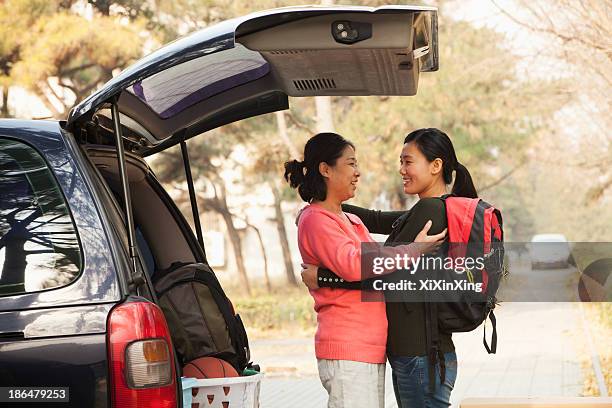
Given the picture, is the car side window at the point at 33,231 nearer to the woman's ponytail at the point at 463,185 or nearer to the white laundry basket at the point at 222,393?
the white laundry basket at the point at 222,393

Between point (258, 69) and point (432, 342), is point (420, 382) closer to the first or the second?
point (432, 342)

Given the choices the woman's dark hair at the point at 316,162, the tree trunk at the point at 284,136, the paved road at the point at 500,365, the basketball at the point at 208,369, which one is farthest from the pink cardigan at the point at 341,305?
the tree trunk at the point at 284,136

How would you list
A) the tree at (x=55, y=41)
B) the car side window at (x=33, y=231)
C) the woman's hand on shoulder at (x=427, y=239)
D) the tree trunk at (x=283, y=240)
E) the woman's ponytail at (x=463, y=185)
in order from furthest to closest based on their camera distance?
1. the tree trunk at (x=283, y=240)
2. the tree at (x=55, y=41)
3. the woman's ponytail at (x=463, y=185)
4. the woman's hand on shoulder at (x=427, y=239)
5. the car side window at (x=33, y=231)

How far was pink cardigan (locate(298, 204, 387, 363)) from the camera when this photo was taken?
4.40 metres

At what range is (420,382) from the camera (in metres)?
4.38

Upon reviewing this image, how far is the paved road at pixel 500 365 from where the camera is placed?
1147 centimetres

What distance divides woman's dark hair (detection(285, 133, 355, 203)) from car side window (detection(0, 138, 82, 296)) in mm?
1411

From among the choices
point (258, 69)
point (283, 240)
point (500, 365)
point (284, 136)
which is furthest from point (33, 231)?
point (283, 240)

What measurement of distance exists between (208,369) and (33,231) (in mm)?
1135

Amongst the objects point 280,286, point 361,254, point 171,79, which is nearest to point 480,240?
point 361,254

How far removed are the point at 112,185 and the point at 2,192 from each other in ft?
3.35

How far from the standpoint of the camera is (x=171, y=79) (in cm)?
423

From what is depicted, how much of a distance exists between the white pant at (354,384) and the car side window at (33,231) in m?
1.42

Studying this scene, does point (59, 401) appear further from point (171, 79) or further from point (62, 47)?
point (62, 47)
